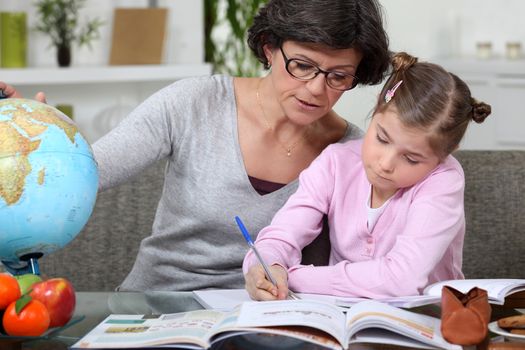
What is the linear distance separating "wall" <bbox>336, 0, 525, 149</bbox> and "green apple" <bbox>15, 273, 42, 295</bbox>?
13.1ft

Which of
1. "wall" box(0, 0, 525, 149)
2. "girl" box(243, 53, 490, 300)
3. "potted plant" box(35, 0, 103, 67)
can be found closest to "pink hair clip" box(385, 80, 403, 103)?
"girl" box(243, 53, 490, 300)

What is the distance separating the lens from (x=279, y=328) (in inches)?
57.6

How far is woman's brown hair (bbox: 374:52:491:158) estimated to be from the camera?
1909 mm

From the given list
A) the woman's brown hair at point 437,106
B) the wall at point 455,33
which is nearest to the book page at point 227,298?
the woman's brown hair at point 437,106

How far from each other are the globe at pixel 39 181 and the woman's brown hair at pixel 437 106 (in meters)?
0.66

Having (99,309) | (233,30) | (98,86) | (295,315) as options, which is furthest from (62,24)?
(295,315)

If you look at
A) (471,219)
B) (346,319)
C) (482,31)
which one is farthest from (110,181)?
(482,31)

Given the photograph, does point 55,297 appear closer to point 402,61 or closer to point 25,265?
point 25,265

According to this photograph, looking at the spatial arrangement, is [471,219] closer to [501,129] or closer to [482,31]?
[501,129]

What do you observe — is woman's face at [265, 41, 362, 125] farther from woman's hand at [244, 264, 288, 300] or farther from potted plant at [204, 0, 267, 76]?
potted plant at [204, 0, 267, 76]

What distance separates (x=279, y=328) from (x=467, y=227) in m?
1.35

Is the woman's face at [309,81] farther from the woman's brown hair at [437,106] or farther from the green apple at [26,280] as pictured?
the green apple at [26,280]

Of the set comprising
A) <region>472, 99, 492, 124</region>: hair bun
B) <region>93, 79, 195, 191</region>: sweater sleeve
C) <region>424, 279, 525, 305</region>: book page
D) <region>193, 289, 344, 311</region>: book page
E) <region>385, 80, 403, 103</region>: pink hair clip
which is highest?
<region>385, 80, 403, 103</region>: pink hair clip

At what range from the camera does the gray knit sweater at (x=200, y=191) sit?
230cm
